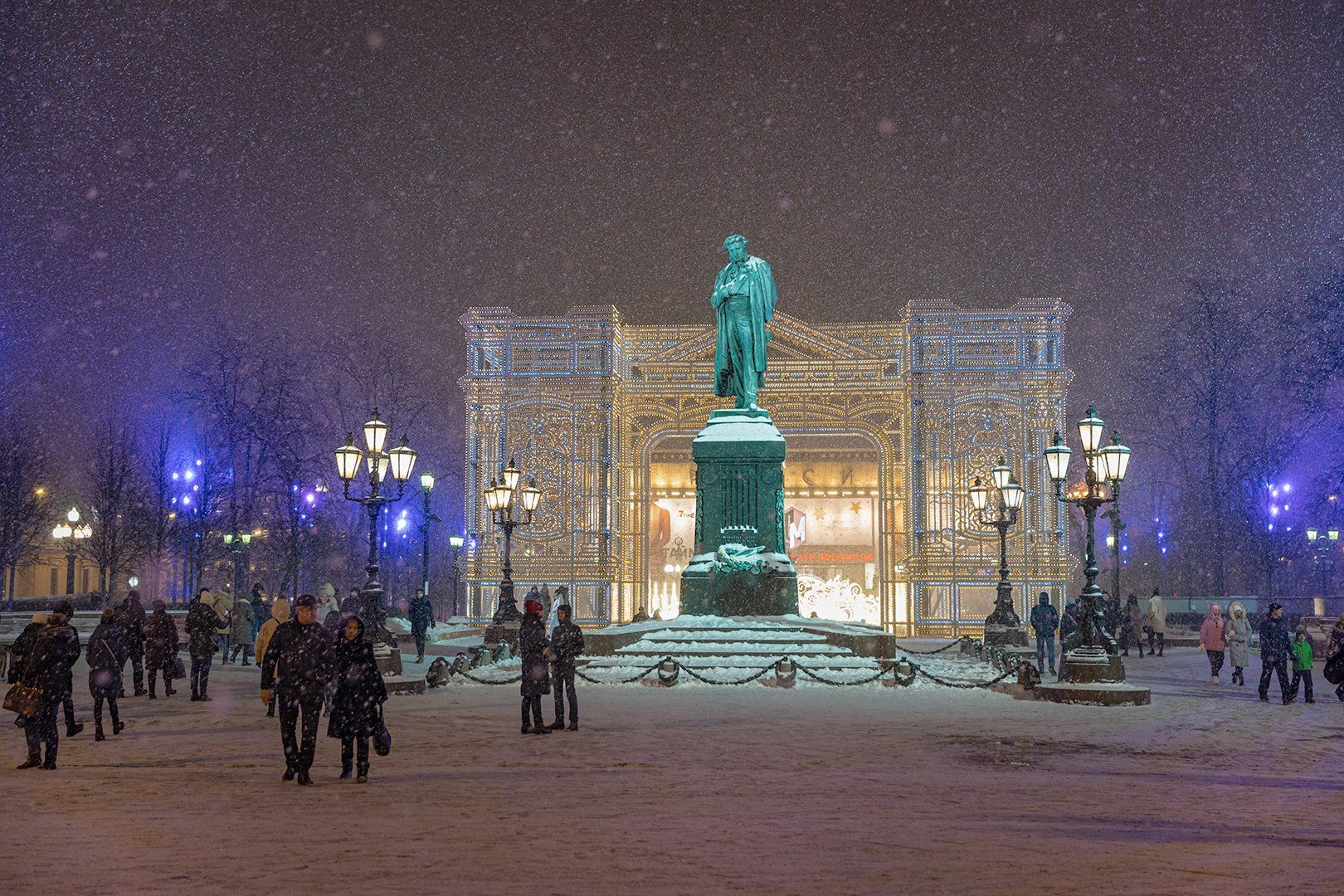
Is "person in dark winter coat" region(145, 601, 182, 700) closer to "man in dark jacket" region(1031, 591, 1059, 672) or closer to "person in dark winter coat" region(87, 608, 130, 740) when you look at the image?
"person in dark winter coat" region(87, 608, 130, 740)

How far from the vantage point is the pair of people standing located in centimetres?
1337

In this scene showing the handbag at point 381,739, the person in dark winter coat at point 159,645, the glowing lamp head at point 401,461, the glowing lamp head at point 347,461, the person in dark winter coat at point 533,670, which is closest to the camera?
the handbag at point 381,739

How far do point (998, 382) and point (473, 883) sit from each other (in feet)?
134

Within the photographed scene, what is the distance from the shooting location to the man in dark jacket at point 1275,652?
59.8 ft

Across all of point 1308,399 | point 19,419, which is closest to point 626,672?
point 1308,399

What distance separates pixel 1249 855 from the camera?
732cm

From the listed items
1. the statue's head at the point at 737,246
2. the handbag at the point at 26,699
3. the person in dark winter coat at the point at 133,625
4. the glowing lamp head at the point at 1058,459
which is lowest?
the handbag at the point at 26,699

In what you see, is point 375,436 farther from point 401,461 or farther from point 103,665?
point 103,665

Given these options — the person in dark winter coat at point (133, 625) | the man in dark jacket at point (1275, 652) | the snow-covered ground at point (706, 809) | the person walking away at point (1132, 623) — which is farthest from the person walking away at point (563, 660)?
the person walking away at point (1132, 623)

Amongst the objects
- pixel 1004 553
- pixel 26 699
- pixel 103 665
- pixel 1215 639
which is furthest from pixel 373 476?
pixel 1215 639

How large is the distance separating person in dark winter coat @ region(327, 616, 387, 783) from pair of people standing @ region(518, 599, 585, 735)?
3169 mm

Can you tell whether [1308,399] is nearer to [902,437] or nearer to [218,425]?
[902,437]

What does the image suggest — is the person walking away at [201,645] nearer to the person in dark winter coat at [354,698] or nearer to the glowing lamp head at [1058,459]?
the person in dark winter coat at [354,698]

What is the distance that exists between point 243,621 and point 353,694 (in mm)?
18611
